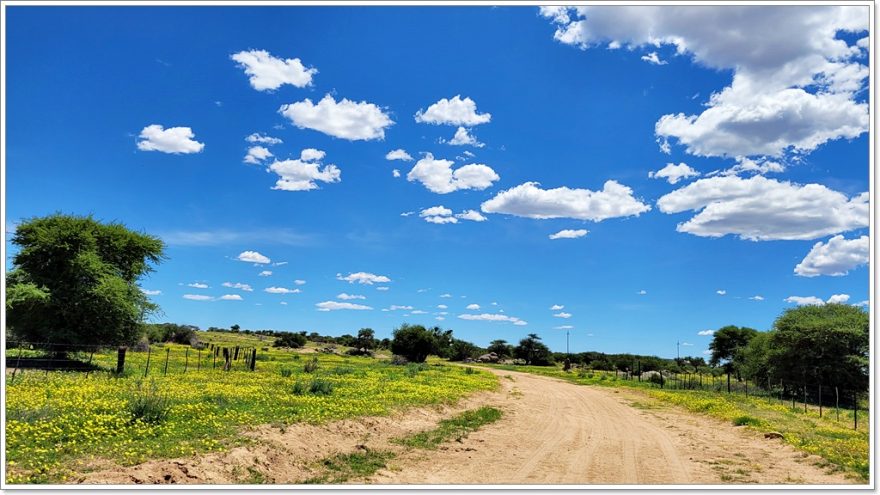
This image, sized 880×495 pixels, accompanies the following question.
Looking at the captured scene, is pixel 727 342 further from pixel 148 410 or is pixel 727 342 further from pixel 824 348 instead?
pixel 148 410

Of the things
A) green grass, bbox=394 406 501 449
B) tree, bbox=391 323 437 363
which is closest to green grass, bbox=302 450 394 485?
green grass, bbox=394 406 501 449

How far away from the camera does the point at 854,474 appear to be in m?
12.7

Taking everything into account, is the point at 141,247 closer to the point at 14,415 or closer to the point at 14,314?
the point at 14,314

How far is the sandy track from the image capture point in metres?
12.3

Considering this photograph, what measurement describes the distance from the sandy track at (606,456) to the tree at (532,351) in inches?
3880

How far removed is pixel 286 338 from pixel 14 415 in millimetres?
104073

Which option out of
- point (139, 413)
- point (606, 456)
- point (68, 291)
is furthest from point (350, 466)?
point (68, 291)

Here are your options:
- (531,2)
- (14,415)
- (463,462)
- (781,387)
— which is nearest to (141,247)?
(14,415)

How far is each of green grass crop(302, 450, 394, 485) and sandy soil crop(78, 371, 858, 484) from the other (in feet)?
0.99

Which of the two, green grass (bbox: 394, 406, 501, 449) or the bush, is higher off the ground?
the bush

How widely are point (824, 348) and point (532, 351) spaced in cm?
8551

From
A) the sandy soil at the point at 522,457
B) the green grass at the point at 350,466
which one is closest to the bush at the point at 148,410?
the sandy soil at the point at 522,457

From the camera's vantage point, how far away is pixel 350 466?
12430mm

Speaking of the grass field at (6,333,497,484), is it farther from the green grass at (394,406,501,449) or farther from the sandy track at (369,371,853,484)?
the sandy track at (369,371,853,484)
